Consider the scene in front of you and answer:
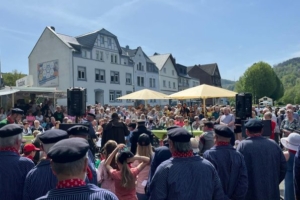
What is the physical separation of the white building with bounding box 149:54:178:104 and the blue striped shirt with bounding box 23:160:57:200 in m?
45.7

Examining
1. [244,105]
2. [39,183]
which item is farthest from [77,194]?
[244,105]

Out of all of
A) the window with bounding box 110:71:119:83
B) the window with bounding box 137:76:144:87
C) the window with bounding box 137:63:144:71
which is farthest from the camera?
the window with bounding box 137:63:144:71

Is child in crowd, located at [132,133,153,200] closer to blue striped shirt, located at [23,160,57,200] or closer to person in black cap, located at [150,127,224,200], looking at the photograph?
person in black cap, located at [150,127,224,200]

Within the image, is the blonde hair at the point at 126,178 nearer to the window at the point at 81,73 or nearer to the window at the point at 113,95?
the window at the point at 81,73

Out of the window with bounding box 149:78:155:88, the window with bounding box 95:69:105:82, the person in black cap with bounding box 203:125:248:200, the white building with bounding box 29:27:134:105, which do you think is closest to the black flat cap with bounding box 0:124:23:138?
the person in black cap with bounding box 203:125:248:200

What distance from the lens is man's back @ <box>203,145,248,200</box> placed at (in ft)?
12.3

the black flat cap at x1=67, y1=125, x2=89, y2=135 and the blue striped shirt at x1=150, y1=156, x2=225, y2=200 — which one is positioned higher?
the black flat cap at x1=67, y1=125, x2=89, y2=135

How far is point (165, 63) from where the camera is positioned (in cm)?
5138

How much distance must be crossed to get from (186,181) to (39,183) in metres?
1.37

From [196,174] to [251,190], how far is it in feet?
6.12

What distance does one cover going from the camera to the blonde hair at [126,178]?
4.11 meters

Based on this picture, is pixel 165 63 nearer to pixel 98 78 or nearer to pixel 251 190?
pixel 98 78

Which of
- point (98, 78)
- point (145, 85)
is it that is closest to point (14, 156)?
point (98, 78)

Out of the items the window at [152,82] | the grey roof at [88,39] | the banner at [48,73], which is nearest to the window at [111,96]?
the grey roof at [88,39]
